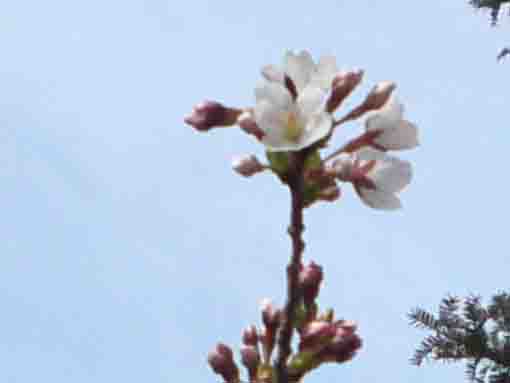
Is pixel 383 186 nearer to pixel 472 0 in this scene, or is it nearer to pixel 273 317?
pixel 273 317

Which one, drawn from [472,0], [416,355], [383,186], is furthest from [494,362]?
[383,186]

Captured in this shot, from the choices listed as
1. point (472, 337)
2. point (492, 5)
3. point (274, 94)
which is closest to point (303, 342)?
point (274, 94)

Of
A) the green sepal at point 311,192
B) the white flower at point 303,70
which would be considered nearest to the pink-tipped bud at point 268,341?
the green sepal at point 311,192

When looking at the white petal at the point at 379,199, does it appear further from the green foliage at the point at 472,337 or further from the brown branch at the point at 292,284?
the green foliage at the point at 472,337

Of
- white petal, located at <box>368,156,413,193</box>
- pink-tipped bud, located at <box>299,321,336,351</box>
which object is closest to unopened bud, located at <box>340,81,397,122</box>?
white petal, located at <box>368,156,413,193</box>

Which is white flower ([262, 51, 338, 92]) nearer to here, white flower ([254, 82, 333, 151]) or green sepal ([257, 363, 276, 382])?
white flower ([254, 82, 333, 151])
